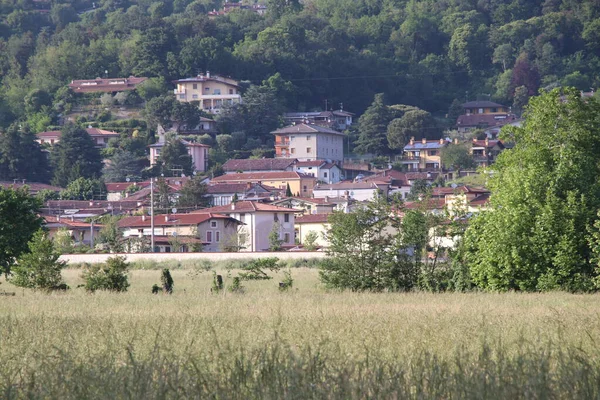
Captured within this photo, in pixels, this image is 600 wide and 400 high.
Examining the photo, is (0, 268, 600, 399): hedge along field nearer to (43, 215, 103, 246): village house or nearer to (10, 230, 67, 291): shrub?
(10, 230, 67, 291): shrub

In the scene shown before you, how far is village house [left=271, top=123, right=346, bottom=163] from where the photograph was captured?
358ft

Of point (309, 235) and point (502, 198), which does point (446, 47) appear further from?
point (502, 198)

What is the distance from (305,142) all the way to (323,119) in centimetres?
1503

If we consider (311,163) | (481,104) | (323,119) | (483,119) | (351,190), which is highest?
(481,104)

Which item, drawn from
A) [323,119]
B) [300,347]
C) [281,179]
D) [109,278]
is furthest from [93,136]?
[300,347]

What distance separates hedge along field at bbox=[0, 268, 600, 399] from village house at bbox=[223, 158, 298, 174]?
3075 inches

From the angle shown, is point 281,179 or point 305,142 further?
point 305,142

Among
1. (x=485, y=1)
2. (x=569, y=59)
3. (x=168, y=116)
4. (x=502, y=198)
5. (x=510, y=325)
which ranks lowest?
(x=510, y=325)

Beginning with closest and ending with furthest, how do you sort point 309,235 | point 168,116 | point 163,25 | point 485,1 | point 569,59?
point 309,235
point 168,116
point 163,25
point 569,59
point 485,1

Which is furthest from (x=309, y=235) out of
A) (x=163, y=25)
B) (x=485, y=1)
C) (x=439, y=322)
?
(x=485, y=1)

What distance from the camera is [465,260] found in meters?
26.0

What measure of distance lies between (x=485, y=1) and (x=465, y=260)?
15470 centimetres

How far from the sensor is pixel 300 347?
10.0 meters

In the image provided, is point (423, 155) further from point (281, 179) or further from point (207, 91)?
point (207, 91)
